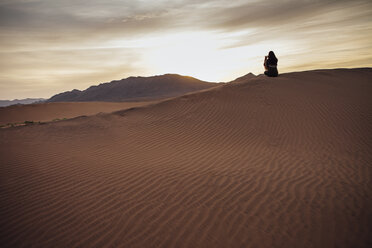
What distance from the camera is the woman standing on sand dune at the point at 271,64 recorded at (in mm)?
14840

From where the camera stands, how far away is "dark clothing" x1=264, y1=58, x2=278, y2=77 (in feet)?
49.8

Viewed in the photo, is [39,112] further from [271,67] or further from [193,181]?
[193,181]

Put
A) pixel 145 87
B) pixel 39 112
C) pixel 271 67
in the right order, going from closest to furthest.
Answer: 1. pixel 271 67
2. pixel 39 112
3. pixel 145 87

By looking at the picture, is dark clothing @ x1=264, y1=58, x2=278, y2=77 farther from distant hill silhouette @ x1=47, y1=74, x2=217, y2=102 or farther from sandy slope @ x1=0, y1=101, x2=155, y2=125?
distant hill silhouette @ x1=47, y1=74, x2=217, y2=102

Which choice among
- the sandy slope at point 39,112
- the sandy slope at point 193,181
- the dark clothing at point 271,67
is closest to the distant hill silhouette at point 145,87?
the sandy slope at point 39,112

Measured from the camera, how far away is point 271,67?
15.8 m

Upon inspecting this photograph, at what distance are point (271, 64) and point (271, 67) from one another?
34cm

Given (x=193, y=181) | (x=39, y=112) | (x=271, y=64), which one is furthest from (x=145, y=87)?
(x=193, y=181)

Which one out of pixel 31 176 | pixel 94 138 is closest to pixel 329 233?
pixel 31 176

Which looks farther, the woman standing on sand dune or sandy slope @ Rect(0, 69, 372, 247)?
the woman standing on sand dune

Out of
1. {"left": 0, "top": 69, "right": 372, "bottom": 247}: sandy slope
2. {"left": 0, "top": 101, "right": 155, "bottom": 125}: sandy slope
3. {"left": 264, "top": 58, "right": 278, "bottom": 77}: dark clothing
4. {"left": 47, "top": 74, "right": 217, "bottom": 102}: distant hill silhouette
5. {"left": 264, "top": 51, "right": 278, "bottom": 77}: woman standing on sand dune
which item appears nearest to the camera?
{"left": 0, "top": 69, "right": 372, "bottom": 247}: sandy slope

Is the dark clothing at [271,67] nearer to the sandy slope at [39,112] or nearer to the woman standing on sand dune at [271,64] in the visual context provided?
the woman standing on sand dune at [271,64]

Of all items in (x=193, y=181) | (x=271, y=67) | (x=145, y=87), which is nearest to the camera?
(x=193, y=181)

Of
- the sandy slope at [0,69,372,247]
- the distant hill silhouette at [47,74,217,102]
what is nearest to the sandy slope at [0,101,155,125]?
the sandy slope at [0,69,372,247]
